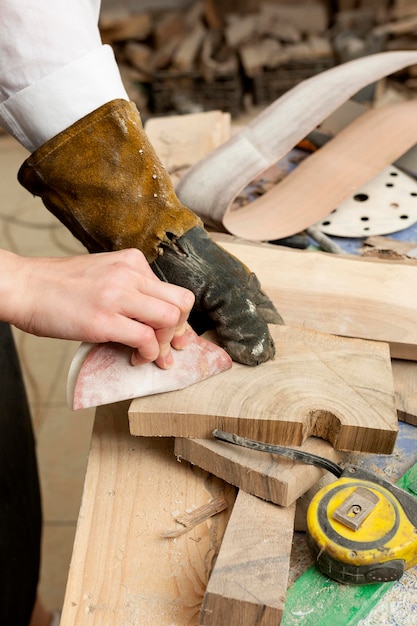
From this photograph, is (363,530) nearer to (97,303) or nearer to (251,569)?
(251,569)

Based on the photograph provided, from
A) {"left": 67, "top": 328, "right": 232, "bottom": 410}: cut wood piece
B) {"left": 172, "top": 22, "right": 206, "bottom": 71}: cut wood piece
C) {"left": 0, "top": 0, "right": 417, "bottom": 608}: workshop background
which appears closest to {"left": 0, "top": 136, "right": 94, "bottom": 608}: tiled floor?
{"left": 0, "top": 0, "right": 417, "bottom": 608}: workshop background

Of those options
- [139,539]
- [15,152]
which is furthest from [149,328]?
[15,152]

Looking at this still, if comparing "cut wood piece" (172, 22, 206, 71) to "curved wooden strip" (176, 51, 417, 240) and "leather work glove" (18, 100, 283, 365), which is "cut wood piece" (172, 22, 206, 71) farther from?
"leather work glove" (18, 100, 283, 365)

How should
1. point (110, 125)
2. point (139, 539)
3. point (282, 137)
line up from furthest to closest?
point (282, 137), point (110, 125), point (139, 539)

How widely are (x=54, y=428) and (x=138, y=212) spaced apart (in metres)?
1.91

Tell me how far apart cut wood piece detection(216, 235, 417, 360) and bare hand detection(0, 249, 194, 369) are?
33 centimetres

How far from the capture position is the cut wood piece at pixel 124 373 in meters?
1.06

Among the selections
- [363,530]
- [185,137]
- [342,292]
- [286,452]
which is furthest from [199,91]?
[363,530]

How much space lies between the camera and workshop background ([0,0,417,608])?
409 centimetres

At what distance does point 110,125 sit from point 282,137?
25.1 inches

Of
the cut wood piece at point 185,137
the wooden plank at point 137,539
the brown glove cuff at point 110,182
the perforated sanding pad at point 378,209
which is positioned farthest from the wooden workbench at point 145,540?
the cut wood piece at point 185,137

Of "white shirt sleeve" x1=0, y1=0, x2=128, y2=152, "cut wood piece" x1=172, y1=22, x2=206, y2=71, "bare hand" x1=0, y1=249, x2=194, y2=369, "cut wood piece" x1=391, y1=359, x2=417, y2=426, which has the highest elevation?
"white shirt sleeve" x1=0, y1=0, x2=128, y2=152

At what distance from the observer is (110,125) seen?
3.82 ft

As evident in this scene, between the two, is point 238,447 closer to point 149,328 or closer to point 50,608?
point 149,328
